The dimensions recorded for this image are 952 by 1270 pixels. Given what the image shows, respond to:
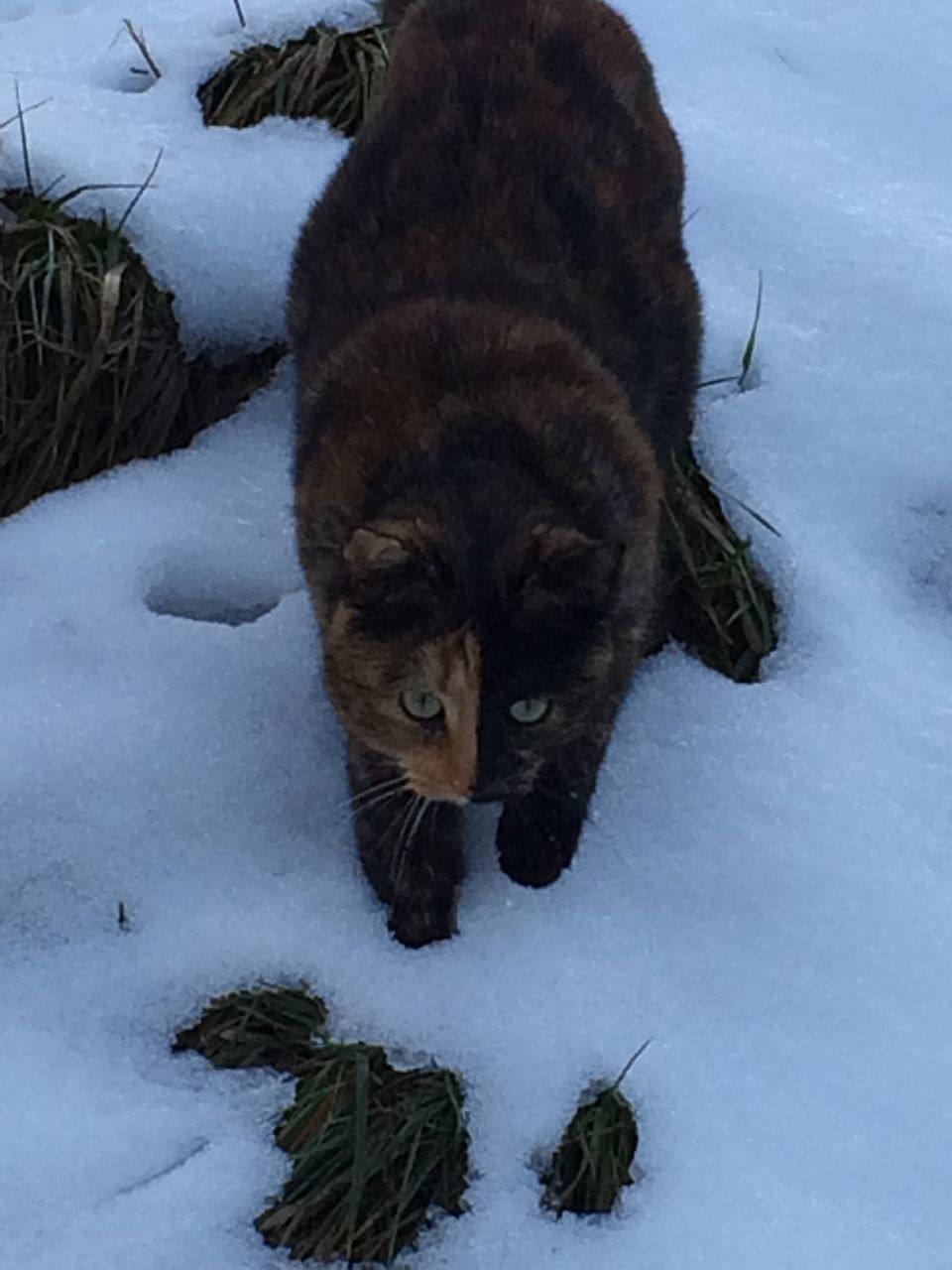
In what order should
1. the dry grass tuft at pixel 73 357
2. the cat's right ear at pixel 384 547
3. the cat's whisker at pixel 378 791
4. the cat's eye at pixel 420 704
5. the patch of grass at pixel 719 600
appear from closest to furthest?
the cat's right ear at pixel 384 547
the cat's eye at pixel 420 704
the cat's whisker at pixel 378 791
the patch of grass at pixel 719 600
the dry grass tuft at pixel 73 357

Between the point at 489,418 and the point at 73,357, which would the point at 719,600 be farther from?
the point at 73,357

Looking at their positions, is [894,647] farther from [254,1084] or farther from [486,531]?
[254,1084]

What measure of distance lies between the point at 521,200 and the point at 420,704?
897mm

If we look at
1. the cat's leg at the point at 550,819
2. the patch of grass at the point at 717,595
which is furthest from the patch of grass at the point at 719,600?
the cat's leg at the point at 550,819

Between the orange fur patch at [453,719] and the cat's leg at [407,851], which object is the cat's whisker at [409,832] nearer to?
the cat's leg at [407,851]

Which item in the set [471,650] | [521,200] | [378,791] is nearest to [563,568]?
[471,650]

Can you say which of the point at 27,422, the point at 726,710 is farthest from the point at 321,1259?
the point at 27,422

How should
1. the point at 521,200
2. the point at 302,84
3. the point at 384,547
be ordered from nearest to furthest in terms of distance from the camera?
the point at 384,547
the point at 521,200
the point at 302,84

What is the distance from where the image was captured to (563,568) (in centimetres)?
197

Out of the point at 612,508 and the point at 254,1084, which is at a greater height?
the point at 612,508

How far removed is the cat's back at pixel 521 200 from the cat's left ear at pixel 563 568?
0.61 m

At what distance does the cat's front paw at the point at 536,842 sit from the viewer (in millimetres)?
2348

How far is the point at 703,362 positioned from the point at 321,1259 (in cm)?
184

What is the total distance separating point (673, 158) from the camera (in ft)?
9.91
